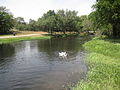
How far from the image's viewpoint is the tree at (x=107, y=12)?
3878 centimetres

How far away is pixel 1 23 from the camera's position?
260 ft

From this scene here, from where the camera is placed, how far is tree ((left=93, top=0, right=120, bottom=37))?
38781 mm

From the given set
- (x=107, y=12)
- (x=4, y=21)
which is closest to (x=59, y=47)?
(x=107, y=12)

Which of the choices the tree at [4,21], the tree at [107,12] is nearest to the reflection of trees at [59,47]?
the tree at [107,12]

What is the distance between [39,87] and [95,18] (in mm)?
33895

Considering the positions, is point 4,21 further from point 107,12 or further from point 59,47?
point 107,12

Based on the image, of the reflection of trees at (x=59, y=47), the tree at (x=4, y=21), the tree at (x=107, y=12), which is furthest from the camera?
the tree at (x=4, y=21)

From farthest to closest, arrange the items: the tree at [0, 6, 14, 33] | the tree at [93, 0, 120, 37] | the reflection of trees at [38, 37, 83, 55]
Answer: the tree at [0, 6, 14, 33] < the tree at [93, 0, 120, 37] < the reflection of trees at [38, 37, 83, 55]

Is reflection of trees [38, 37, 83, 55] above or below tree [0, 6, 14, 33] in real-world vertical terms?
below

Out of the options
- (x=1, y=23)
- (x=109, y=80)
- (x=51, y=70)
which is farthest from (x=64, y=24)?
(x=109, y=80)

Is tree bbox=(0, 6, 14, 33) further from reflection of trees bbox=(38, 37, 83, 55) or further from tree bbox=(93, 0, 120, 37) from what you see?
tree bbox=(93, 0, 120, 37)

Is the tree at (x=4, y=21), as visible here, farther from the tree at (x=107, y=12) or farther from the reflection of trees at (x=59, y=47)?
the tree at (x=107, y=12)

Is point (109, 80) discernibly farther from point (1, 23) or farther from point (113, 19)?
point (1, 23)

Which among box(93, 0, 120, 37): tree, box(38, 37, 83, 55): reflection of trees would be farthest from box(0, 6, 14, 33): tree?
box(93, 0, 120, 37): tree
